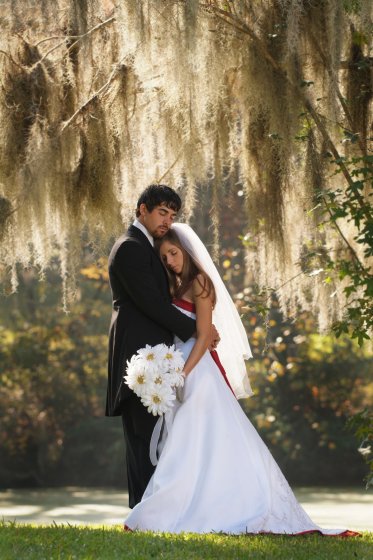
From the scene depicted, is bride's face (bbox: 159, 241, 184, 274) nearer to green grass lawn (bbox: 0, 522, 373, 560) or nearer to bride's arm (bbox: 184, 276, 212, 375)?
bride's arm (bbox: 184, 276, 212, 375)

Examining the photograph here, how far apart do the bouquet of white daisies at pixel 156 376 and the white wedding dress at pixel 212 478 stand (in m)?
0.15

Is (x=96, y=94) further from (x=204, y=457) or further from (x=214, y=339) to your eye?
(x=204, y=457)

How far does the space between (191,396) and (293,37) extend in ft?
5.94

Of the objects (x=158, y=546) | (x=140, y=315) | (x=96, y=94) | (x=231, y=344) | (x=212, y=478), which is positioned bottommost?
(x=158, y=546)

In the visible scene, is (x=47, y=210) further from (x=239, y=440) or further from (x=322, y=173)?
(x=239, y=440)

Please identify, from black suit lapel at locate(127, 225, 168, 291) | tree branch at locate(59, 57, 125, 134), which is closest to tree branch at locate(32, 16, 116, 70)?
tree branch at locate(59, 57, 125, 134)

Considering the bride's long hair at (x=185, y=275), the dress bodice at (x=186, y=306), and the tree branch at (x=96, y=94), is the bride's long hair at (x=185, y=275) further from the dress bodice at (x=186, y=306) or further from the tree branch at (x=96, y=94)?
the tree branch at (x=96, y=94)

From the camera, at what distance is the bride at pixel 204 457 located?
477 cm

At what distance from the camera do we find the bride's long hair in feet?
16.8

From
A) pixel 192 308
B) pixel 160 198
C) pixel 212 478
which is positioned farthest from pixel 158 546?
pixel 160 198

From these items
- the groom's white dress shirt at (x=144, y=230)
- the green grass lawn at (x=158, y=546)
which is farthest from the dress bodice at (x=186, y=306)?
the green grass lawn at (x=158, y=546)

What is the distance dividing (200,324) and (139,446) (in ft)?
2.00

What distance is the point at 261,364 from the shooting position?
584 inches

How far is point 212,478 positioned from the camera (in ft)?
15.8
